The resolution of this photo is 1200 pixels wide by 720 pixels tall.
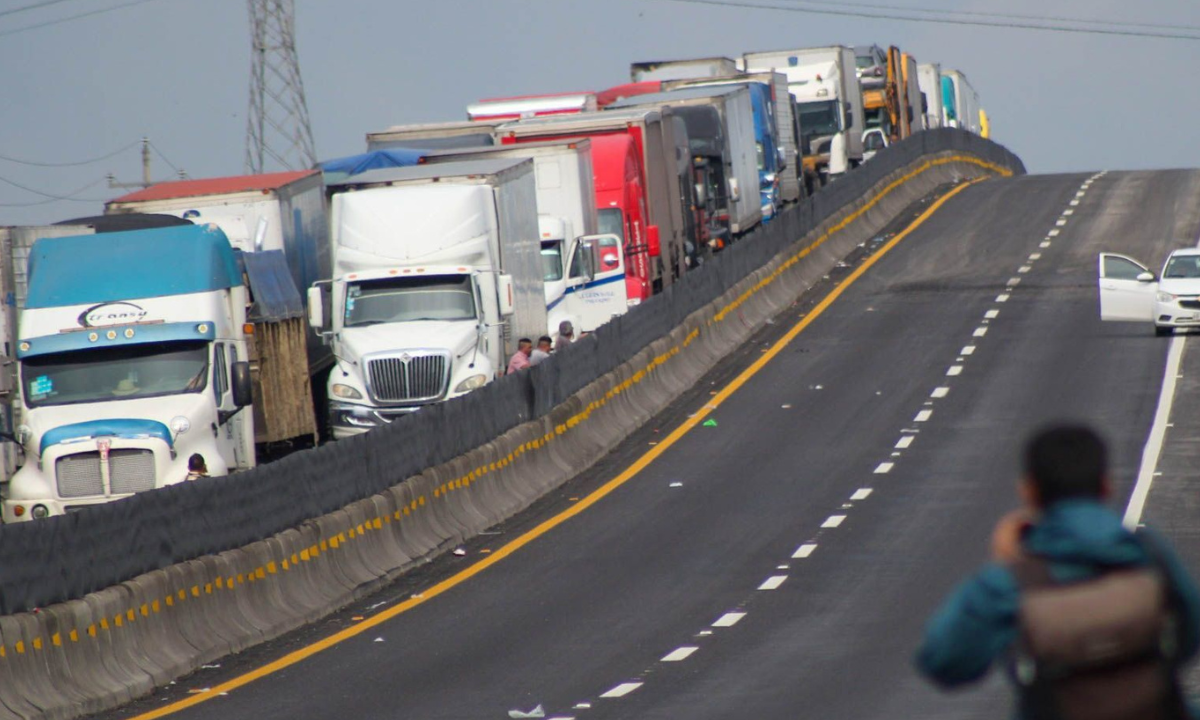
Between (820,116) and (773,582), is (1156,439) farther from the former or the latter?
(820,116)

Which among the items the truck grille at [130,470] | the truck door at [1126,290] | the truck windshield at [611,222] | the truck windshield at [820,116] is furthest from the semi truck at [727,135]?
the truck grille at [130,470]

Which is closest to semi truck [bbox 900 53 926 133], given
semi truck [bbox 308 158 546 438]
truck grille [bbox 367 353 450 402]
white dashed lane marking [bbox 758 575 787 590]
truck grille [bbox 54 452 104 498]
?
semi truck [bbox 308 158 546 438]

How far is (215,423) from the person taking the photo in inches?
943

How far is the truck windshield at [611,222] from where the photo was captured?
35.3 meters

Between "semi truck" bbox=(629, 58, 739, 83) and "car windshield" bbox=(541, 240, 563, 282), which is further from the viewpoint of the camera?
"semi truck" bbox=(629, 58, 739, 83)

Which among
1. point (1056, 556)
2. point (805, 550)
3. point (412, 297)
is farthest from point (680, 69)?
point (1056, 556)

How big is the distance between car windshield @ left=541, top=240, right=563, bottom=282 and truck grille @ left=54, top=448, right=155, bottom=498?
37.4ft

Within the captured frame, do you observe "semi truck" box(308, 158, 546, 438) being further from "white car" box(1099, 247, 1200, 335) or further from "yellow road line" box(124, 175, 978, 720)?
"white car" box(1099, 247, 1200, 335)

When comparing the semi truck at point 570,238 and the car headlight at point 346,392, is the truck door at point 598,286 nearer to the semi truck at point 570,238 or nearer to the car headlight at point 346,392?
the semi truck at point 570,238

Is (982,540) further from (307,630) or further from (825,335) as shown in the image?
(825,335)

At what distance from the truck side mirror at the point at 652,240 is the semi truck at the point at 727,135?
5.16 meters

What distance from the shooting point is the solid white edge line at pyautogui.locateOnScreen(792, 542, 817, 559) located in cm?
1962

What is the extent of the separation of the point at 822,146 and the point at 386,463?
43.4 m

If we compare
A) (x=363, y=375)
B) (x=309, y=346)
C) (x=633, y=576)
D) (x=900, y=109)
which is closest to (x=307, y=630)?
(x=633, y=576)
